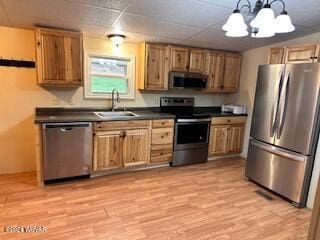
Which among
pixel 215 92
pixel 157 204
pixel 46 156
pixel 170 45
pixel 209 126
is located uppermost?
pixel 170 45

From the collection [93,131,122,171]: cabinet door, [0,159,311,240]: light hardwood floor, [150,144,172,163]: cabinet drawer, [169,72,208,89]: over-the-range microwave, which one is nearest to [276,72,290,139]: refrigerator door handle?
[0,159,311,240]: light hardwood floor

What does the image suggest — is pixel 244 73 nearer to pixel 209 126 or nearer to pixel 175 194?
pixel 209 126

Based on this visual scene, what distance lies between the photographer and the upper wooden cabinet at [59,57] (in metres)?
2.91

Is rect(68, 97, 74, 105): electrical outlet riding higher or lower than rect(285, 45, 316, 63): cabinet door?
lower

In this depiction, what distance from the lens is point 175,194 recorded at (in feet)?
9.26

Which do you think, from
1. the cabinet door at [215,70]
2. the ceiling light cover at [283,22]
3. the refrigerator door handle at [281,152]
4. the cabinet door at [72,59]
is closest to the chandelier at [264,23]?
the ceiling light cover at [283,22]

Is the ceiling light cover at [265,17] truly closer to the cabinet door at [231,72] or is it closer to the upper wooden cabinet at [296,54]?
the upper wooden cabinet at [296,54]

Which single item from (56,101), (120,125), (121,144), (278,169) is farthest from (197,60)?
(56,101)

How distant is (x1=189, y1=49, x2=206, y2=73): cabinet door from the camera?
394 cm

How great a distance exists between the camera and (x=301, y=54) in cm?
278

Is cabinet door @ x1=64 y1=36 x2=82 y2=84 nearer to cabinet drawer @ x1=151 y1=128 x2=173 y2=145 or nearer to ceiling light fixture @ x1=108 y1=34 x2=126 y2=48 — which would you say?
ceiling light fixture @ x1=108 y1=34 x2=126 y2=48

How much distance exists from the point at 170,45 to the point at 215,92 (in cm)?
144

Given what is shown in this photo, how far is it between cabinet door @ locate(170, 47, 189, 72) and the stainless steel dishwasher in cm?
182

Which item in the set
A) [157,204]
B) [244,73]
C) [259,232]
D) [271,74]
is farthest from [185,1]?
[244,73]
